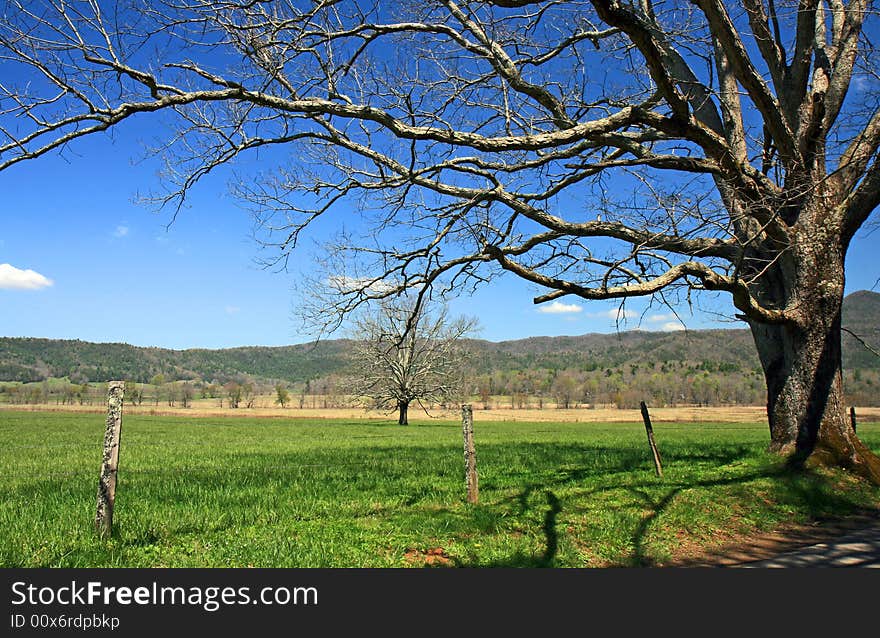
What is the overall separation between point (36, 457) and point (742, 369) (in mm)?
165904

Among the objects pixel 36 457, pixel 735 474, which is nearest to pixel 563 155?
pixel 735 474

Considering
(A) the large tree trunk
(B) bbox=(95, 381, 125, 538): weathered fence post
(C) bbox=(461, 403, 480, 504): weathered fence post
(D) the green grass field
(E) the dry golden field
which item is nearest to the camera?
(D) the green grass field

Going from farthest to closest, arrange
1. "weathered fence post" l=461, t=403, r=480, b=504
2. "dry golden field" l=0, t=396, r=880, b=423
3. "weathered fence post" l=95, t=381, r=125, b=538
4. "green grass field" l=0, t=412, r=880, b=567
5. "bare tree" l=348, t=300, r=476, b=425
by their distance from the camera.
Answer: "dry golden field" l=0, t=396, r=880, b=423 < "bare tree" l=348, t=300, r=476, b=425 < "weathered fence post" l=461, t=403, r=480, b=504 < "weathered fence post" l=95, t=381, r=125, b=538 < "green grass field" l=0, t=412, r=880, b=567

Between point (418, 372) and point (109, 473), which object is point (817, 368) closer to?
point (109, 473)

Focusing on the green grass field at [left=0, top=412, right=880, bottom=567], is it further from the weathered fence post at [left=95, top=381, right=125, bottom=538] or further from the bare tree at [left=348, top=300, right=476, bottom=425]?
the bare tree at [left=348, top=300, right=476, bottom=425]

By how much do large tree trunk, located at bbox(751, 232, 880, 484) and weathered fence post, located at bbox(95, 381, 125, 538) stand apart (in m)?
10.3

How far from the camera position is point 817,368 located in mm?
9875

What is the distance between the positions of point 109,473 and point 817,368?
35.5 feet

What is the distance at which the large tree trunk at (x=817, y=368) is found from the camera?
9695mm

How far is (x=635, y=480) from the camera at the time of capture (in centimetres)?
923

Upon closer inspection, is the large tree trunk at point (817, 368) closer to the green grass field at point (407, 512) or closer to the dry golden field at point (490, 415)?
the green grass field at point (407, 512)

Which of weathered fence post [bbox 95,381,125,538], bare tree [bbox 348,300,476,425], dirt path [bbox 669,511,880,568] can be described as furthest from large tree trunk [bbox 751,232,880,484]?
bare tree [bbox 348,300,476,425]

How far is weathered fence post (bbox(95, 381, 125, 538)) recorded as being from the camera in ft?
17.7

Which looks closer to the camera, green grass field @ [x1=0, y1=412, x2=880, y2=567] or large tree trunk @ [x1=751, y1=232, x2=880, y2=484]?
green grass field @ [x1=0, y1=412, x2=880, y2=567]
